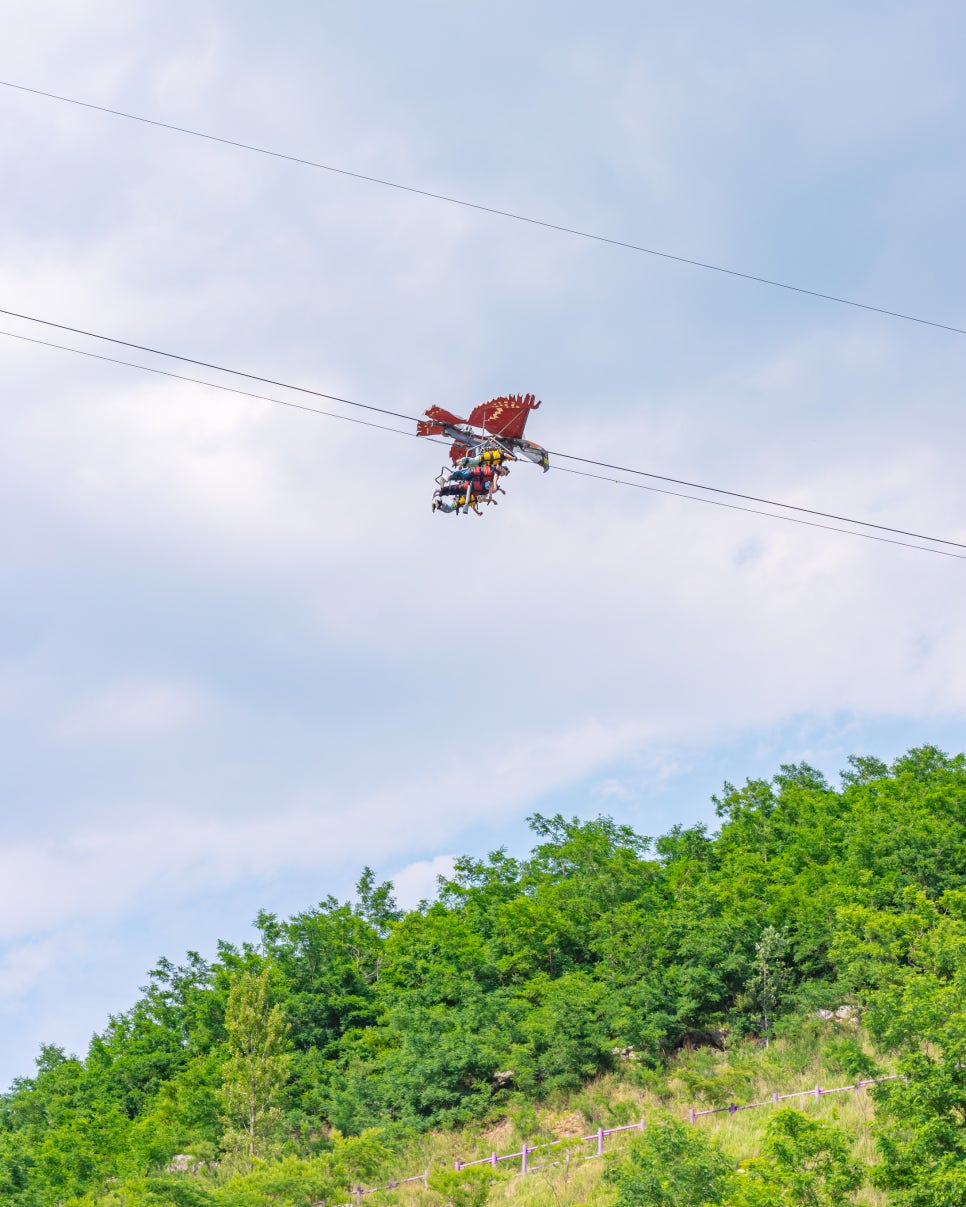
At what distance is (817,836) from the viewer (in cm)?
4934

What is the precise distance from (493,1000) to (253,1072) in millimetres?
8809

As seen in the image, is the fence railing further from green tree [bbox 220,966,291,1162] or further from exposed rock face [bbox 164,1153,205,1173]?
exposed rock face [bbox 164,1153,205,1173]

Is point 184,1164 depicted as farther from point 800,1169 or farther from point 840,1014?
point 800,1169

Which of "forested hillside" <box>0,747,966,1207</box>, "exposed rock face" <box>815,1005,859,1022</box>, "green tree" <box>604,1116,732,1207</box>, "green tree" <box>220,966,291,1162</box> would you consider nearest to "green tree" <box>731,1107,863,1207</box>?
"green tree" <box>604,1116,732,1207</box>

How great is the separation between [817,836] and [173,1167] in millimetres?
27110

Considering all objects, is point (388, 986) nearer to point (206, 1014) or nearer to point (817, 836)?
point (206, 1014)

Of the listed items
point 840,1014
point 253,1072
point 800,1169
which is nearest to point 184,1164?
point 253,1072

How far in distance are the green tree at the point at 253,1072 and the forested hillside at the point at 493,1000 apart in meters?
0.07

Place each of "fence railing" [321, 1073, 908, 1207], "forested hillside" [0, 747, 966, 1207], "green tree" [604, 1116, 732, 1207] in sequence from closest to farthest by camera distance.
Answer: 1. "green tree" [604, 1116, 732, 1207]
2. "fence railing" [321, 1073, 908, 1207]
3. "forested hillside" [0, 747, 966, 1207]

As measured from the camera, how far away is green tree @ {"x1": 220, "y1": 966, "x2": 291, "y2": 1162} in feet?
127

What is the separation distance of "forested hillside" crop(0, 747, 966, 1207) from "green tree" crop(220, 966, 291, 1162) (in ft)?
0.24

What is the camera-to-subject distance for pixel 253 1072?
39125mm

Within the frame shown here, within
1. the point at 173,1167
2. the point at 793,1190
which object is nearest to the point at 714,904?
the point at 173,1167

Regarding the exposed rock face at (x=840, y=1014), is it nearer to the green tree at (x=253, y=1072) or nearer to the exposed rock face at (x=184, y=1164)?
the green tree at (x=253, y=1072)
